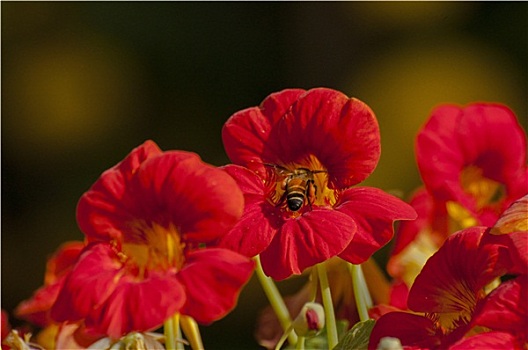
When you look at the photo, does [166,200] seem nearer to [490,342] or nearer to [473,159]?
[490,342]

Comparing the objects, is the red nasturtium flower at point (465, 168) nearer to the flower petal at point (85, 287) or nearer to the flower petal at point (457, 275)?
the flower petal at point (457, 275)

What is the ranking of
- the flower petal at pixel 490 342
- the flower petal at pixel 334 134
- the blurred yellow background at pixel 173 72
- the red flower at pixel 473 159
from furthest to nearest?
the blurred yellow background at pixel 173 72 < the red flower at pixel 473 159 < the flower petal at pixel 334 134 < the flower petal at pixel 490 342

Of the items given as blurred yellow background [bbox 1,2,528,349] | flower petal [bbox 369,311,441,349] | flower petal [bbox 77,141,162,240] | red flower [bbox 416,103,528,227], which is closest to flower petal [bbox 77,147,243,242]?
flower petal [bbox 77,141,162,240]

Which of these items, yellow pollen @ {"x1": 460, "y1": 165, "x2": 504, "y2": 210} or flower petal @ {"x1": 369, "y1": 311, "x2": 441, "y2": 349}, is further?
yellow pollen @ {"x1": 460, "y1": 165, "x2": 504, "y2": 210}

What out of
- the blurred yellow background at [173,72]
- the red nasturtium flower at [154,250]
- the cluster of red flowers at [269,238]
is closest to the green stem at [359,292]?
the cluster of red flowers at [269,238]

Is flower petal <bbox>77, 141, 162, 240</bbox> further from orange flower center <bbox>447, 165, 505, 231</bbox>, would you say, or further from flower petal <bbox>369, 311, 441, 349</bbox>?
orange flower center <bbox>447, 165, 505, 231</bbox>

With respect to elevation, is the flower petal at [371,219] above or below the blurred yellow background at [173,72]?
above

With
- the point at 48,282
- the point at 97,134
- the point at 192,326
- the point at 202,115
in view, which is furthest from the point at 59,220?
the point at 192,326
